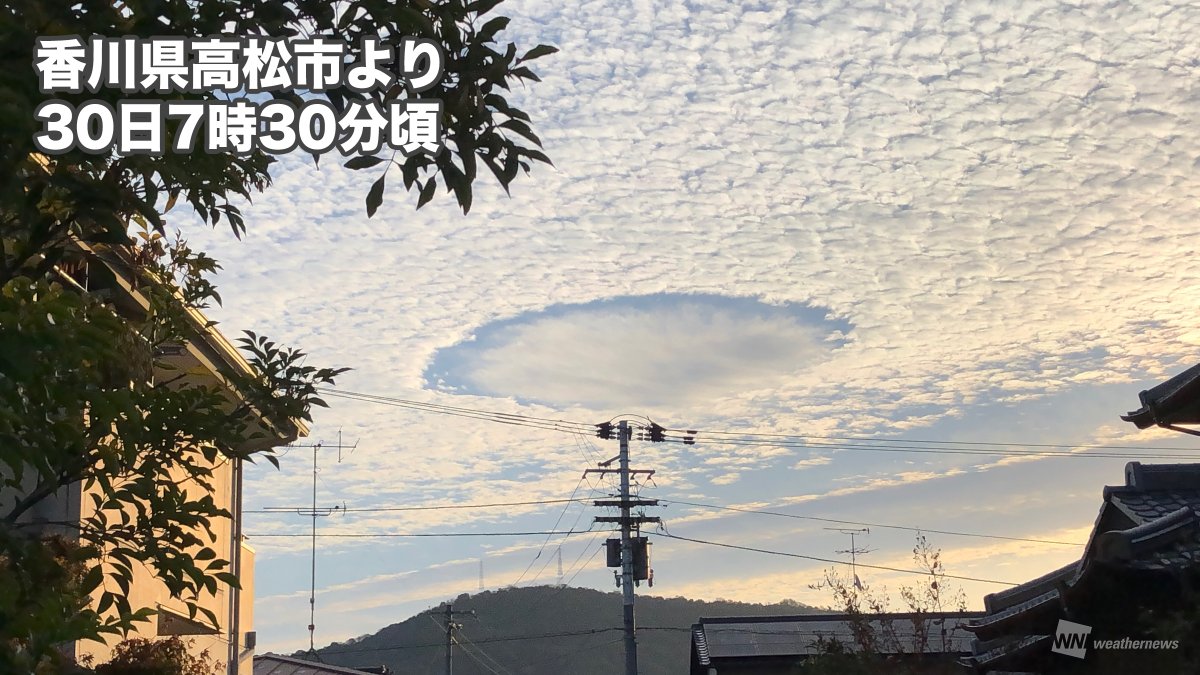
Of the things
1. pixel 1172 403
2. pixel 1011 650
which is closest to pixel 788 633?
pixel 1011 650

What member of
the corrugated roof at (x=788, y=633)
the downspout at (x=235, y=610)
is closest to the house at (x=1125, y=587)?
the downspout at (x=235, y=610)

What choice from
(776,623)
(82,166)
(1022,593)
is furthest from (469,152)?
(776,623)

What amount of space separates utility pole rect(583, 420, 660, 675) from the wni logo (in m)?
26.3

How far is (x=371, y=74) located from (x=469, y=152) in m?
0.77

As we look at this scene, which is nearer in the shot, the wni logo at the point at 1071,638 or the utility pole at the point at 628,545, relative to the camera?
the wni logo at the point at 1071,638

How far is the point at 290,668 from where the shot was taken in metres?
43.4

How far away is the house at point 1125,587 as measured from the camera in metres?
12.1

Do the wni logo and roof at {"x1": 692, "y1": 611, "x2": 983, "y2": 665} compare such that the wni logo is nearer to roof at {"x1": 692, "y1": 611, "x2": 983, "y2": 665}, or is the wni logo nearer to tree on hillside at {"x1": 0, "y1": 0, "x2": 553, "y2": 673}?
tree on hillside at {"x1": 0, "y1": 0, "x2": 553, "y2": 673}

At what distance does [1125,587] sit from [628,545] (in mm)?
30383

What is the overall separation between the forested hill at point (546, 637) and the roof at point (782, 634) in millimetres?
94799

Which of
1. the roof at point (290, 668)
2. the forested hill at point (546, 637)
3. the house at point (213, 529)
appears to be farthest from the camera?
the forested hill at point (546, 637)

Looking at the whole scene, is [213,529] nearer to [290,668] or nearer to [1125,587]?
[1125,587]

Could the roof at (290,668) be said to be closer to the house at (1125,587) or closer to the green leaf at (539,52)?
the house at (1125,587)

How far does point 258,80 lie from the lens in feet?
18.2
